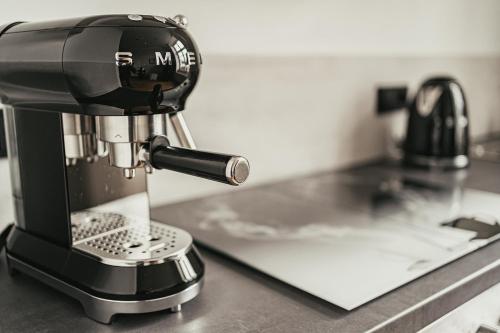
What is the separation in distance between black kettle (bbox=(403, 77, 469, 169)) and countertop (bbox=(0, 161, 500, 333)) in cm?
55

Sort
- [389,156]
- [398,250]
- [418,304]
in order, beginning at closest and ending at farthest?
[418,304], [398,250], [389,156]

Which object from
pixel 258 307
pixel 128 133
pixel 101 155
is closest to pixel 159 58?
pixel 128 133

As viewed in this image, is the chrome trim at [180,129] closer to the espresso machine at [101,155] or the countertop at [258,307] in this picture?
the espresso machine at [101,155]

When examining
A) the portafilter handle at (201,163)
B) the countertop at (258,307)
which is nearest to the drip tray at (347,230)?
the countertop at (258,307)

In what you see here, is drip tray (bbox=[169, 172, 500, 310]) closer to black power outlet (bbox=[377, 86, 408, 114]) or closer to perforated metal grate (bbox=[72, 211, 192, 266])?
perforated metal grate (bbox=[72, 211, 192, 266])

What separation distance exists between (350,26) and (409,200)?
469 mm

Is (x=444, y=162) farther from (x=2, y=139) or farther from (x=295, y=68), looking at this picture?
(x=2, y=139)

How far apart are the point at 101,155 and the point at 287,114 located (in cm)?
59

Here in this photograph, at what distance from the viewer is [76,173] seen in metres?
0.65

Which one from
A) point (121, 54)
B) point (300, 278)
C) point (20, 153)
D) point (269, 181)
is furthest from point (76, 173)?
point (269, 181)

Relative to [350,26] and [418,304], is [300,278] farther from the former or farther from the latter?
[350,26]

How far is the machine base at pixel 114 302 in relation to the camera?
0.58 metres

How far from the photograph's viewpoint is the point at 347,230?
87cm

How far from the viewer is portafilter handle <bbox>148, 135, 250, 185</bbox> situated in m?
0.49
